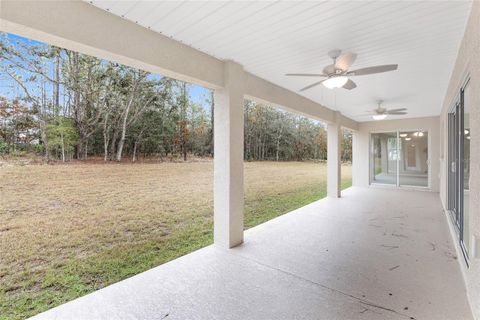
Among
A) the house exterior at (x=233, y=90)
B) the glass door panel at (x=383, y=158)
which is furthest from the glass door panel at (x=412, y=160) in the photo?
the house exterior at (x=233, y=90)

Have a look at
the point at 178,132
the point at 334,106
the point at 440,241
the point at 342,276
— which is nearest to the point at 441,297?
the point at 342,276

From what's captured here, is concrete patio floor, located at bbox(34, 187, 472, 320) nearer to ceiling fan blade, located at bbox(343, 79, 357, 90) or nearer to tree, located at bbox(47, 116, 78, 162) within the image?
tree, located at bbox(47, 116, 78, 162)

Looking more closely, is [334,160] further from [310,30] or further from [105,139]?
[105,139]

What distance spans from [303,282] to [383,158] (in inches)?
331

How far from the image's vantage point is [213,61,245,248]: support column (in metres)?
3.25

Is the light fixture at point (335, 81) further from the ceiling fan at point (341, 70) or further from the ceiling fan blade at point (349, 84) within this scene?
the ceiling fan blade at point (349, 84)

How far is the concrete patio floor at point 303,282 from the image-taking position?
1.96 metres

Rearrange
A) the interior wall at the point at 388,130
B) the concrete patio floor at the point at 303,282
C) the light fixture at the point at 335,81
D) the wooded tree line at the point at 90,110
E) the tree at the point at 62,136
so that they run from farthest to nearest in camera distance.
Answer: the interior wall at the point at 388,130 < the light fixture at the point at 335,81 < the tree at the point at 62,136 < the wooded tree line at the point at 90,110 < the concrete patio floor at the point at 303,282

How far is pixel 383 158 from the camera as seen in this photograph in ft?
29.9

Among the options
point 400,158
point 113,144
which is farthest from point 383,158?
point 113,144

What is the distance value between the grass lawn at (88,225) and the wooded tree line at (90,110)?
0.27m

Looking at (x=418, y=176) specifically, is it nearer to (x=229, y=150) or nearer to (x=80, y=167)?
(x=229, y=150)

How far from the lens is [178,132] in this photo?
13.4ft

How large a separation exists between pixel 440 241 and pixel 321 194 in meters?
4.44
